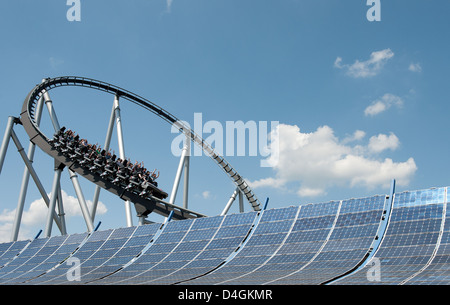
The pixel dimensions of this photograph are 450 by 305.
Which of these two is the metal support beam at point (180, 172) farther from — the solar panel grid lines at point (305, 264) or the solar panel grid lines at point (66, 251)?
the solar panel grid lines at point (305, 264)

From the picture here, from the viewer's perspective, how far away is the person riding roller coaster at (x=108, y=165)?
46.1 m

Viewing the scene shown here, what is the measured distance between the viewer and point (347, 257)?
23.5 metres

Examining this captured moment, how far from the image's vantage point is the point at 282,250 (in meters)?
26.5

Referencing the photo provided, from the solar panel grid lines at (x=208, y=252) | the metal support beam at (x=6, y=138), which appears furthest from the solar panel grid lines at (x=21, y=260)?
the solar panel grid lines at (x=208, y=252)

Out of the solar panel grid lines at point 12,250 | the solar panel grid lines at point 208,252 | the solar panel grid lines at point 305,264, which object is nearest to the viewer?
the solar panel grid lines at point 305,264

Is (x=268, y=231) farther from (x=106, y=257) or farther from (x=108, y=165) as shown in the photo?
(x=108, y=165)

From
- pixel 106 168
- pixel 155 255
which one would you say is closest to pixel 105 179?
pixel 106 168

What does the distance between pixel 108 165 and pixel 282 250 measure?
26.2 meters

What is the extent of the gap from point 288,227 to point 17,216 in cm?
3256

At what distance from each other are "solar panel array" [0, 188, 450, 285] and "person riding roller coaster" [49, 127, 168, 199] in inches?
385

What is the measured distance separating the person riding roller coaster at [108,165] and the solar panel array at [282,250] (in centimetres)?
978

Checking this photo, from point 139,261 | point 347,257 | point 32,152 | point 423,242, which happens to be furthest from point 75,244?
point 423,242

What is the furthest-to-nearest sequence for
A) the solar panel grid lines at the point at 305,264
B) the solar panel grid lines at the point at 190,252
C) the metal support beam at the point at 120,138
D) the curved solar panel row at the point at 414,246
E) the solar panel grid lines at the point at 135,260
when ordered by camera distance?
the metal support beam at the point at 120,138 < the solar panel grid lines at the point at 135,260 < the solar panel grid lines at the point at 190,252 < the solar panel grid lines at the point at 305,264 < the curved solar panel row at the point at 414,246
